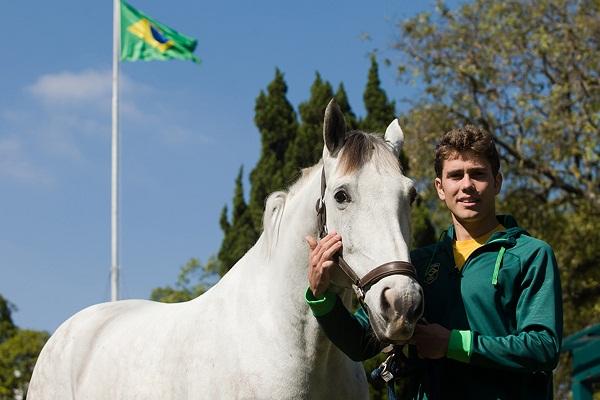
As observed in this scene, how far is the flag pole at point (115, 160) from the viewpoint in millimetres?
18498

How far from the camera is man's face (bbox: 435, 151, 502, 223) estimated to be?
10.7 feet

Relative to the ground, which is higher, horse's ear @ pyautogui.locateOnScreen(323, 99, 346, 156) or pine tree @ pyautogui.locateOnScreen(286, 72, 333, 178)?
pine tree @ pyautogui.locateOnScreen(286, 72, 333, 178)

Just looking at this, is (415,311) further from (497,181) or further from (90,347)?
(90,347)

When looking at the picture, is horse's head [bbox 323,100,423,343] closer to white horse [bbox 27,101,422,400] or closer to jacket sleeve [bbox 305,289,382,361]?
white horse [bbox 27,101,422,400]

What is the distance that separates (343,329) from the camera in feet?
11.2

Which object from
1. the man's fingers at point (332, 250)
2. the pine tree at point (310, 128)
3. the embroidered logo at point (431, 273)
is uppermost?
the pine tree at point (310, 128)

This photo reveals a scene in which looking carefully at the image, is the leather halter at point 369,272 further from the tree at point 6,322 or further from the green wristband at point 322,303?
the tree at point 6,322

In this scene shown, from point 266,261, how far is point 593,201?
14.0 meters

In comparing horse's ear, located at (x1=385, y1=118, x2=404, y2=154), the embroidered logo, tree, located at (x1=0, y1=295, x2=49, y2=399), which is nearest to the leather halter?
the embroidered logo

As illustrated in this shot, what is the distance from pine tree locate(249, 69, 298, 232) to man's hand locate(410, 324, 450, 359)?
16.0 metres

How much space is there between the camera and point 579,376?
38.5 ft

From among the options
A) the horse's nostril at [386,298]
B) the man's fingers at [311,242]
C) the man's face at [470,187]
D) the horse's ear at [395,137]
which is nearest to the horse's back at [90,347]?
the man's fingers at [311,242]

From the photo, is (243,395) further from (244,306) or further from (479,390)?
(479,390)

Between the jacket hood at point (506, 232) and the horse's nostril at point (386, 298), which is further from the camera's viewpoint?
the jacket hood at point (506, 232)
